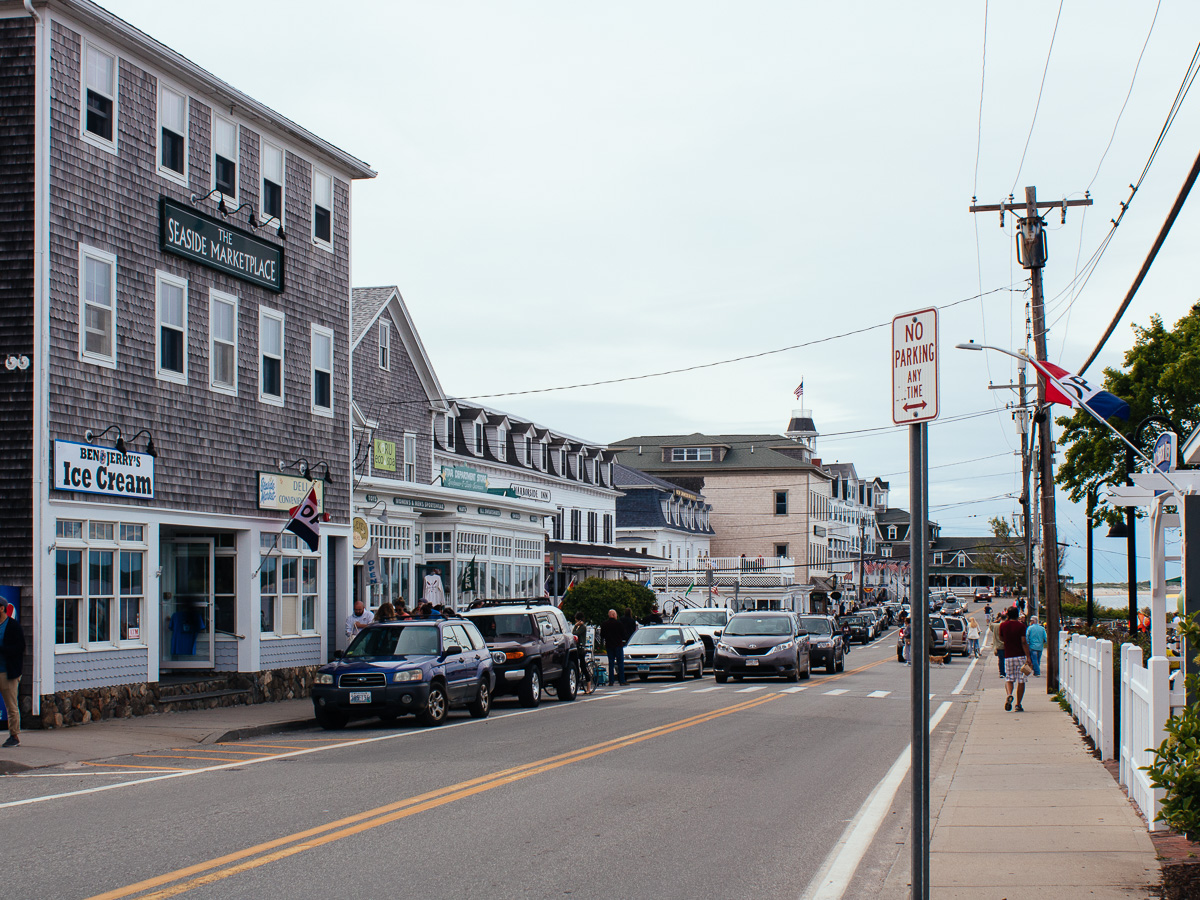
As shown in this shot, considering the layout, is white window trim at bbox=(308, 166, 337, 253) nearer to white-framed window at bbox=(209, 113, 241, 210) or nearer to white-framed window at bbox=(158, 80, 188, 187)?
white-framed window at bbox=(209, 113, 241, 210)

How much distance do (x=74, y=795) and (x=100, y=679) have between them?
25.1 ft

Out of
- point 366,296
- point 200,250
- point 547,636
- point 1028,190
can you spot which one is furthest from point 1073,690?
point 366,296

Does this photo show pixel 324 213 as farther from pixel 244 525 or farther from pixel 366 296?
pixel 366 296

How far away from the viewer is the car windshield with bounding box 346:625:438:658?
19719 millimetres

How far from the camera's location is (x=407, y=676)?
1875 cm

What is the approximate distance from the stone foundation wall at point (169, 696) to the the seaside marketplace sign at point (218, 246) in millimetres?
7152

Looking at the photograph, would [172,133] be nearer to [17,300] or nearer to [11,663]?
[17,300]

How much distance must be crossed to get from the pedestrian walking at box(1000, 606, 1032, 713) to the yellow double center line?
9.35m

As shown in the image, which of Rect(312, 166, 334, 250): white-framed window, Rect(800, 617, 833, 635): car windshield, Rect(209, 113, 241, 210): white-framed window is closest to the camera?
Rect(209, 113, 241, 210): white-framed window

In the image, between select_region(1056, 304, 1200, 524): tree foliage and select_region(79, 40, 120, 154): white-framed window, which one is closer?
select_region(79, 40, 120, 154): white-framed window

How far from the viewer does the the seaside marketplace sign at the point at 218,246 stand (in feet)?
69.5

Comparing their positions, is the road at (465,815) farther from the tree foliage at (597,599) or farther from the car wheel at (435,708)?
the tree foliage at (597,599)

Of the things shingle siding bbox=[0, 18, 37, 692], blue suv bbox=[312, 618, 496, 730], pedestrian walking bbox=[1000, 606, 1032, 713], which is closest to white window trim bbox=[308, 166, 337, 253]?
shingle siding bbox=[0, 18, 37, 692]

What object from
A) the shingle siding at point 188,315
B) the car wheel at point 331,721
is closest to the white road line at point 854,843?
the car wheel at point 331,721
